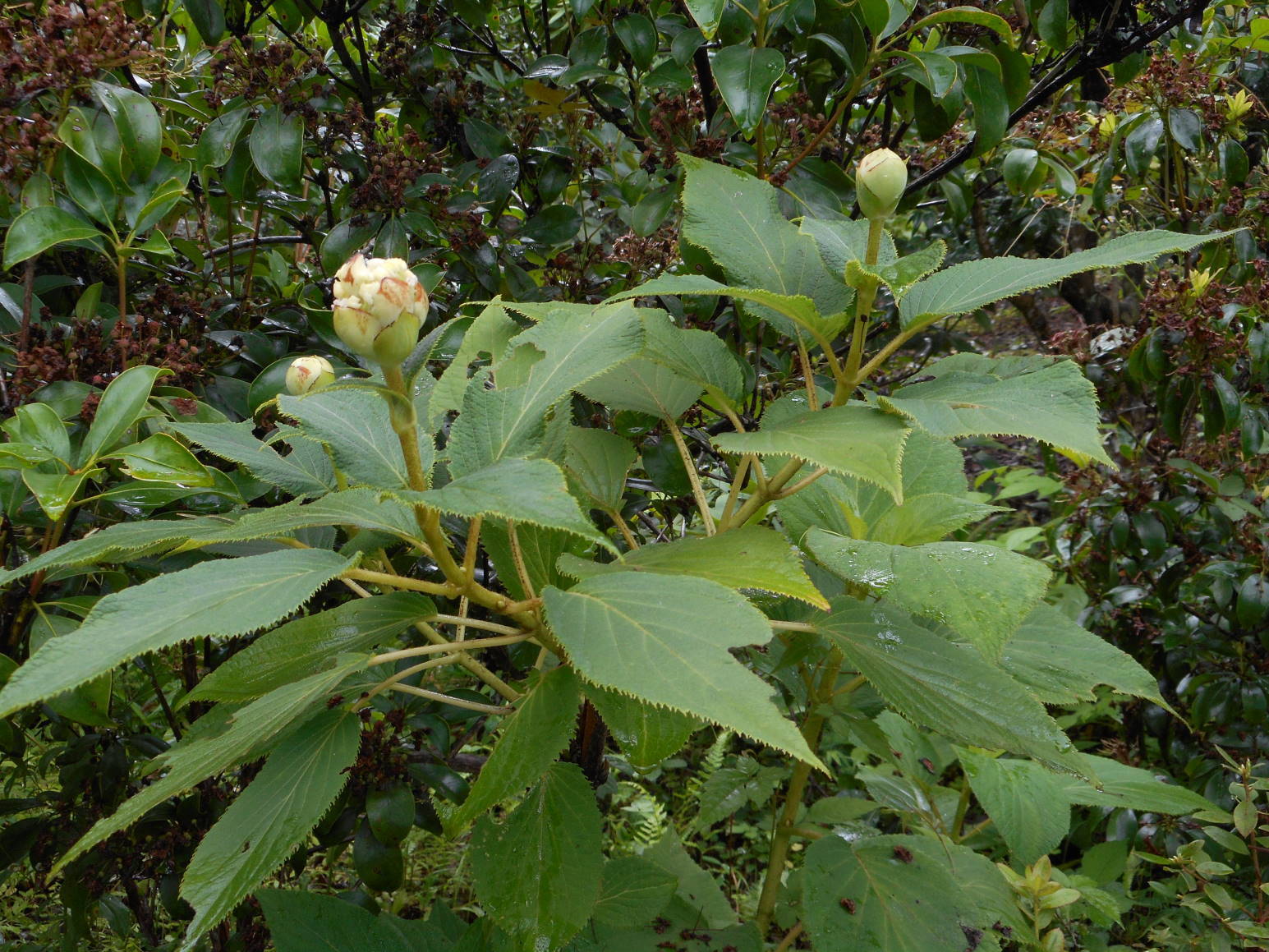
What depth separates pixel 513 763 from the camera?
2.08 ft

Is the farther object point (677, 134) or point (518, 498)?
point (677, 134)

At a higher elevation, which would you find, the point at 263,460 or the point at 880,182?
the point at 880,182

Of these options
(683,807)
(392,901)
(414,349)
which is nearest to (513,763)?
(414,349)

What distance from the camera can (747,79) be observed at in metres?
1.03

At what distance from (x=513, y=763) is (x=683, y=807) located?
1713 mm

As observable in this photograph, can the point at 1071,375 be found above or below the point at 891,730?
above

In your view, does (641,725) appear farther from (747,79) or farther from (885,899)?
(747,79)

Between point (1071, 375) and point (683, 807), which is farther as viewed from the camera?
point (683, 807)

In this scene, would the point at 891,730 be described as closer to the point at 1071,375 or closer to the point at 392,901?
the point at 1071,375

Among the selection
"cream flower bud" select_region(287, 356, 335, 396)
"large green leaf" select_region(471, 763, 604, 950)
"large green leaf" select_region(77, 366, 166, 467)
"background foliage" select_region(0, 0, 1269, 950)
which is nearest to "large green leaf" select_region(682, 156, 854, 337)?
"background foliage" select_region(0, 0, 1269, 950)

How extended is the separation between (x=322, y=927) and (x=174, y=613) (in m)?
0.57

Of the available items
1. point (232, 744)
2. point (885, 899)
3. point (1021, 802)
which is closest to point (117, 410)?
point (232, 744)

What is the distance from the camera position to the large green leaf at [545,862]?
705mm

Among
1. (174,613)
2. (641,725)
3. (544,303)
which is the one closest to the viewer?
(174,613)
